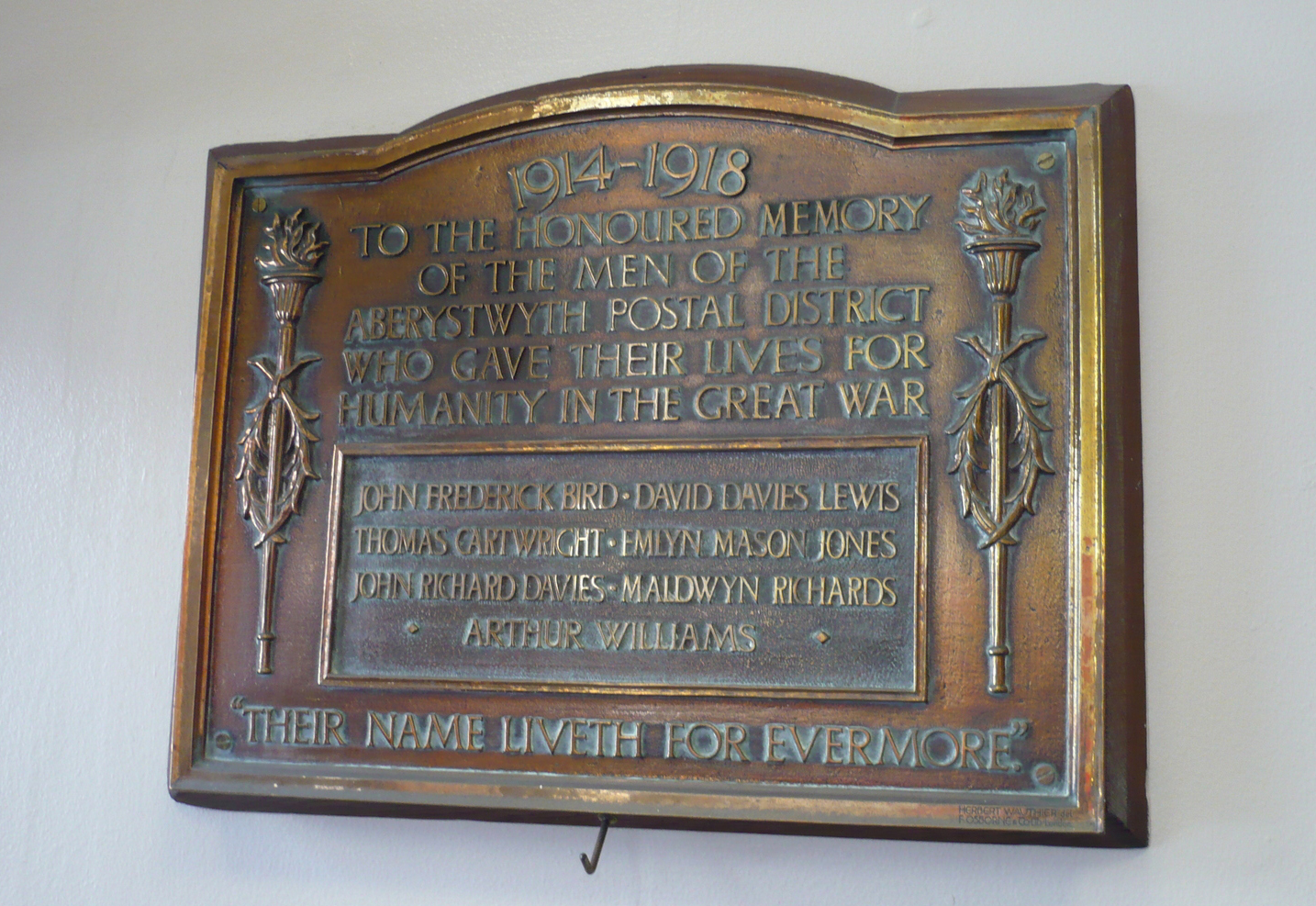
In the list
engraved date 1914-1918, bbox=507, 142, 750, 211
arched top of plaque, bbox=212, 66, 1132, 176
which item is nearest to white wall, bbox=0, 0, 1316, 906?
arched top of plaque, bbox=212, 66, 1132, 176

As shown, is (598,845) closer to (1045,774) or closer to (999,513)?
(1045,774)

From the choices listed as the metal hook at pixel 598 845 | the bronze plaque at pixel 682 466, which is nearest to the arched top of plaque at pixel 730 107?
the bronze plaque at pixel 682 466

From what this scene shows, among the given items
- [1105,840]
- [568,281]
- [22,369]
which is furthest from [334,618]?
[1105,840]

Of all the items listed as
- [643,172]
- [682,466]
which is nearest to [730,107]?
[643,172]

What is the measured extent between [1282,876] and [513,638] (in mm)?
1274

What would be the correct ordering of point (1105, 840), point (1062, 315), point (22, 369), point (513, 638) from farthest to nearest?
point (22, 369), point (513, 638), point (1062, 315), point (1105, 840)

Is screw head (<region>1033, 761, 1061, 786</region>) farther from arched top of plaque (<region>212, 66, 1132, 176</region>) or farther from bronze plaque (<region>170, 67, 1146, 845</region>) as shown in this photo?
arched top of plaque (<region>212, 66, 1132, 176</region>)

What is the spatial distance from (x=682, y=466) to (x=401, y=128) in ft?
2.92

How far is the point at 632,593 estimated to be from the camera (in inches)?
78.9

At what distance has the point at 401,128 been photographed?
2.28 meters

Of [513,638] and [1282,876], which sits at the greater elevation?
[513,638]

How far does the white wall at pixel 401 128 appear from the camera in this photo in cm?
184

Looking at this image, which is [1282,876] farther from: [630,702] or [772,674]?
[630,702]

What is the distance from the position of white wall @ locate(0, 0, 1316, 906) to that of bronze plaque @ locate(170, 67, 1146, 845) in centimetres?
10
